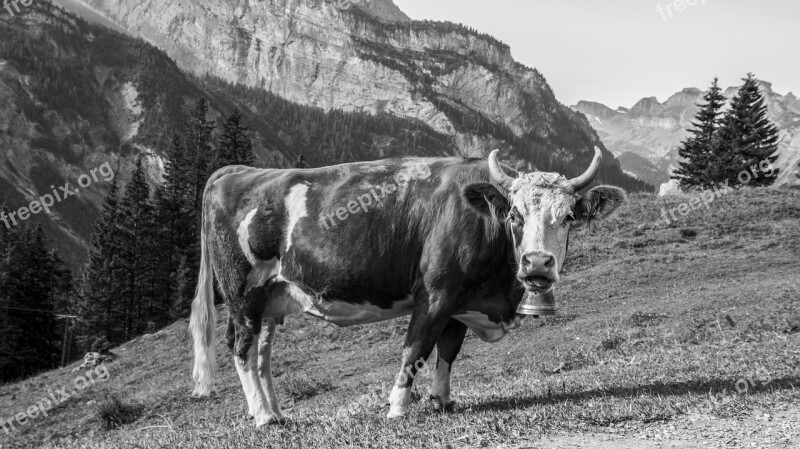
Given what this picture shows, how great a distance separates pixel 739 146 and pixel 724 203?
33291mm

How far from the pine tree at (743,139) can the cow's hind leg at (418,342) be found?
57.2 meters

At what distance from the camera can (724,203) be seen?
3247cm

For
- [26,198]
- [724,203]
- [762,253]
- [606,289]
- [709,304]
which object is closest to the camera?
[709,304]

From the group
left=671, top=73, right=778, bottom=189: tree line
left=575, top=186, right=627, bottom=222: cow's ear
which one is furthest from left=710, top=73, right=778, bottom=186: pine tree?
left=575, top=186, right=627, bottom=222: cow's ear

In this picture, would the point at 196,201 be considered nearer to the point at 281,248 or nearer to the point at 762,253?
the point at 762,253

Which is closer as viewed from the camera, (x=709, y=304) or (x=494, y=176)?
(x=494, y=176)

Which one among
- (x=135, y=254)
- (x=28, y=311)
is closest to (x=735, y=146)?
(x=135, y=254)

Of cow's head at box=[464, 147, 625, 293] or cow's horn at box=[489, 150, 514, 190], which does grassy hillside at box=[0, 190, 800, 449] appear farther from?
cow's horn at box=[489, 150, 514, 190]

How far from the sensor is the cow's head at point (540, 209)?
22.3ft

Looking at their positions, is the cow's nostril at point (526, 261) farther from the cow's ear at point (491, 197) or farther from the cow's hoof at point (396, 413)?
the cow's hoof at point (396, 413)

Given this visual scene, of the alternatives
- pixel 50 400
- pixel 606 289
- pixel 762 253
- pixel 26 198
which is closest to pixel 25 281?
pixel 50 400

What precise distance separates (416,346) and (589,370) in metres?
4.87

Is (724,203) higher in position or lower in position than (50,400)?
higher

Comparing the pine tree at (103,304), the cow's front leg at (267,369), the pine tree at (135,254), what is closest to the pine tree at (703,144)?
the pine tree at (135,254)
